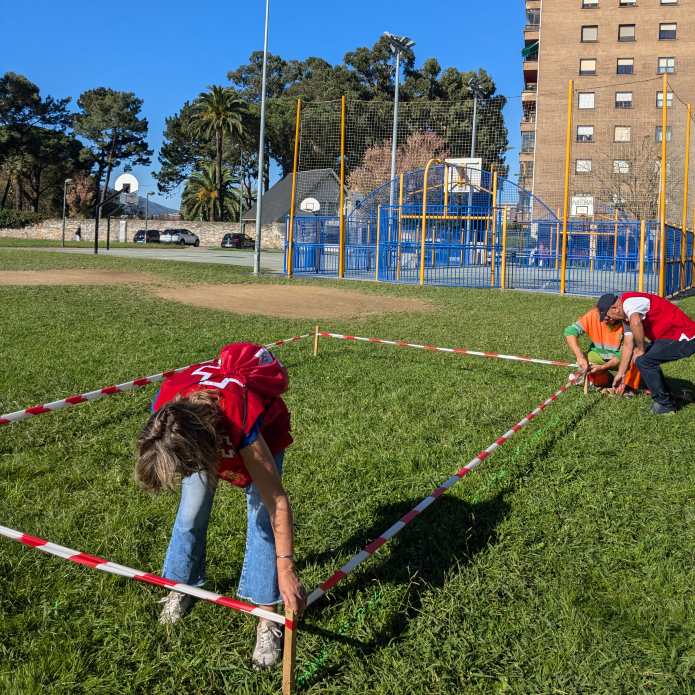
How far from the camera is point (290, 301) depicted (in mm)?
16250

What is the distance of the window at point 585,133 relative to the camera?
48.0 meters

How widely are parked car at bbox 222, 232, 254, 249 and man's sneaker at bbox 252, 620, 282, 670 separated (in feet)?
175

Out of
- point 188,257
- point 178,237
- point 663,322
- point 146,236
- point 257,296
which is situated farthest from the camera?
point 178,237

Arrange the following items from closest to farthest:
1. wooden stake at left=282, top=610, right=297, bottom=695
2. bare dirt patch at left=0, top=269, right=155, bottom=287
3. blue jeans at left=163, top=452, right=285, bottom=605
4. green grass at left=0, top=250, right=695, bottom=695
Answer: wooden stake at left=282, top=610, right=297, bottom=695 → green grass at left=0, top=250, right=695, bottom=695 → blue jeans at left=163, top=452, right=285, bottom=605 → bare dirt patch at left=0, top=269, right=155, bottom=287

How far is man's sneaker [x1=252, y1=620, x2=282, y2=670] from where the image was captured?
107 inches

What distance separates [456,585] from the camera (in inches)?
131

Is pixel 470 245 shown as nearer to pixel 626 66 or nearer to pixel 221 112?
pixel 626 66

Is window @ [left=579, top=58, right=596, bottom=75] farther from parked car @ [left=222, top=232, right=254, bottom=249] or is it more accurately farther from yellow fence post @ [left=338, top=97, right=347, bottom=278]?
yellow fence post @ [left=338, top=97, right=347, bottom=278]

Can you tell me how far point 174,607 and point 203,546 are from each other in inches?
10.3

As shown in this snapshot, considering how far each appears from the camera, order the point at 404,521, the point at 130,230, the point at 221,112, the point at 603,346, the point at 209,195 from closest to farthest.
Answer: the point at 404,521 < the point at 603,346 < the point at 130,230 < the point at 221,112 < the point at 209,195

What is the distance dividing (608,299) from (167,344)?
17.7 ft

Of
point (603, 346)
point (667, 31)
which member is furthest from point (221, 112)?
point (603, 346)

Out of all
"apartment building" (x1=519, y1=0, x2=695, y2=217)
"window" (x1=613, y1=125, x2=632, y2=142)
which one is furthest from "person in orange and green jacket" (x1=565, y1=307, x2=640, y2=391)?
"window" (x1=613, y1=125, x2=632, y2=142)

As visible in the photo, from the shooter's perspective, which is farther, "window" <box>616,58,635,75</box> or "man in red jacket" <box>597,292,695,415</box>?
"window" <box>616,58,635,75</box>
